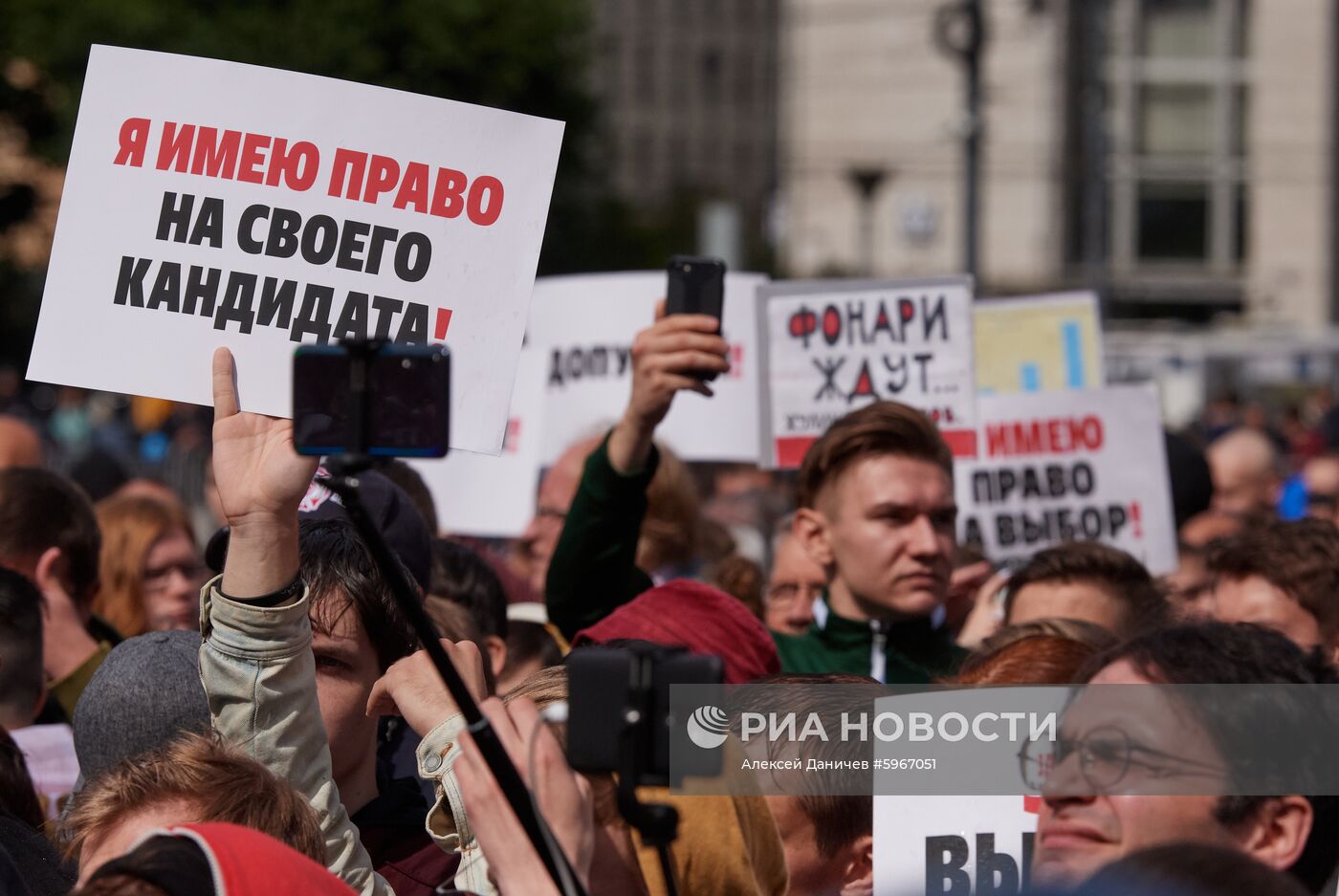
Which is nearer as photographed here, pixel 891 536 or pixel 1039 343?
Answer: pixel 891 536

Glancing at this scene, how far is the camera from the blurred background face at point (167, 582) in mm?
5664

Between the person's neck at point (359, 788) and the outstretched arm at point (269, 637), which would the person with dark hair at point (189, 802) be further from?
the person's neck at point (359, 788)

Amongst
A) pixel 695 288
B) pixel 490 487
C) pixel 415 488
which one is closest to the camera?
pixel 695 288

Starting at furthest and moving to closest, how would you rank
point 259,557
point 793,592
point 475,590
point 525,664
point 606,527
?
1. point 793,592
2. point 525,664
3. point 475,590
4. point 606,527
5. point 259,557

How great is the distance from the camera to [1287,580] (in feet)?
14.6

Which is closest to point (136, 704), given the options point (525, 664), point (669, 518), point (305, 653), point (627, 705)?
point (305, 653)

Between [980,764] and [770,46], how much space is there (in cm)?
6983

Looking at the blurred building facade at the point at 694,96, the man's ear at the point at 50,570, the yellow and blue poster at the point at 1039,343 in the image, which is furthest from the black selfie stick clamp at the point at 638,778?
the blurred building facade at the point at 694,96

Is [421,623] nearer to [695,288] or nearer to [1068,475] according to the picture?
[695,288]

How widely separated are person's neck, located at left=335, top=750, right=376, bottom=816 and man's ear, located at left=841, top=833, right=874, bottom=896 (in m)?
0.79

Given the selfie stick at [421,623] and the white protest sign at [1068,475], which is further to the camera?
the white protest sign at [1068,475]

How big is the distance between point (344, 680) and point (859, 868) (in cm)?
86

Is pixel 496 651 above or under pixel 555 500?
under

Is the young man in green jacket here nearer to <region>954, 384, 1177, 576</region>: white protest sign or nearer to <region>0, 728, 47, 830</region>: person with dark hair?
<region>0, 728, 47, 830</region>: person with dark hair
